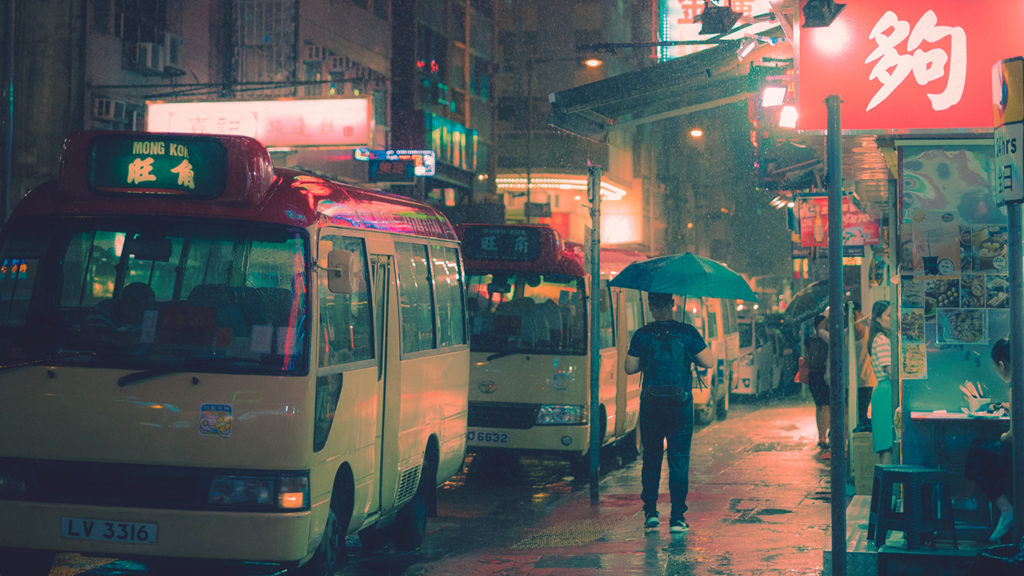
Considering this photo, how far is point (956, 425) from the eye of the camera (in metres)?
8.19

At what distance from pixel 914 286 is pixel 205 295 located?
4741mm

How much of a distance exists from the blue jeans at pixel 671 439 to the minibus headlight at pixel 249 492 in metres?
4.22

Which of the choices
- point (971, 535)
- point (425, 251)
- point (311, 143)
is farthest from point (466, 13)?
point (971, 535)

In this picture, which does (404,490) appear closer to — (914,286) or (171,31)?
(914,286)

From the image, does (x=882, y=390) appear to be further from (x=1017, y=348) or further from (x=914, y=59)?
(x=1017, y=348)

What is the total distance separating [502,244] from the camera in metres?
14.2

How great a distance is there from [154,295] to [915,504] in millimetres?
4775

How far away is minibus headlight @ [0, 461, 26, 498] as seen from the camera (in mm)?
6727

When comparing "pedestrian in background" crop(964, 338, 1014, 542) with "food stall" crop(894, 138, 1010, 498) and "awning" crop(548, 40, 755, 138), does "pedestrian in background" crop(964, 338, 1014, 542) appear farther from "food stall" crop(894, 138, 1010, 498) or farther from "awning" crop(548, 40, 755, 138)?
"awning" crop(548, 40, 755, 138)

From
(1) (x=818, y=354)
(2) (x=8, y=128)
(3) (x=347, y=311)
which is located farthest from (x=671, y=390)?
(2) (x=8, y=128)

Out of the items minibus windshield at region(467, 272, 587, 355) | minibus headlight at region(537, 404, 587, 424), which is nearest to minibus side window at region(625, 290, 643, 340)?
minibus windshield at region(467, 272, 587, 355)

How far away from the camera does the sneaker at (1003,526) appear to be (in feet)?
24.3

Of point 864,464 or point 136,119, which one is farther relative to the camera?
point 136,119

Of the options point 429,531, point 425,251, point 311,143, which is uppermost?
point 311,143
